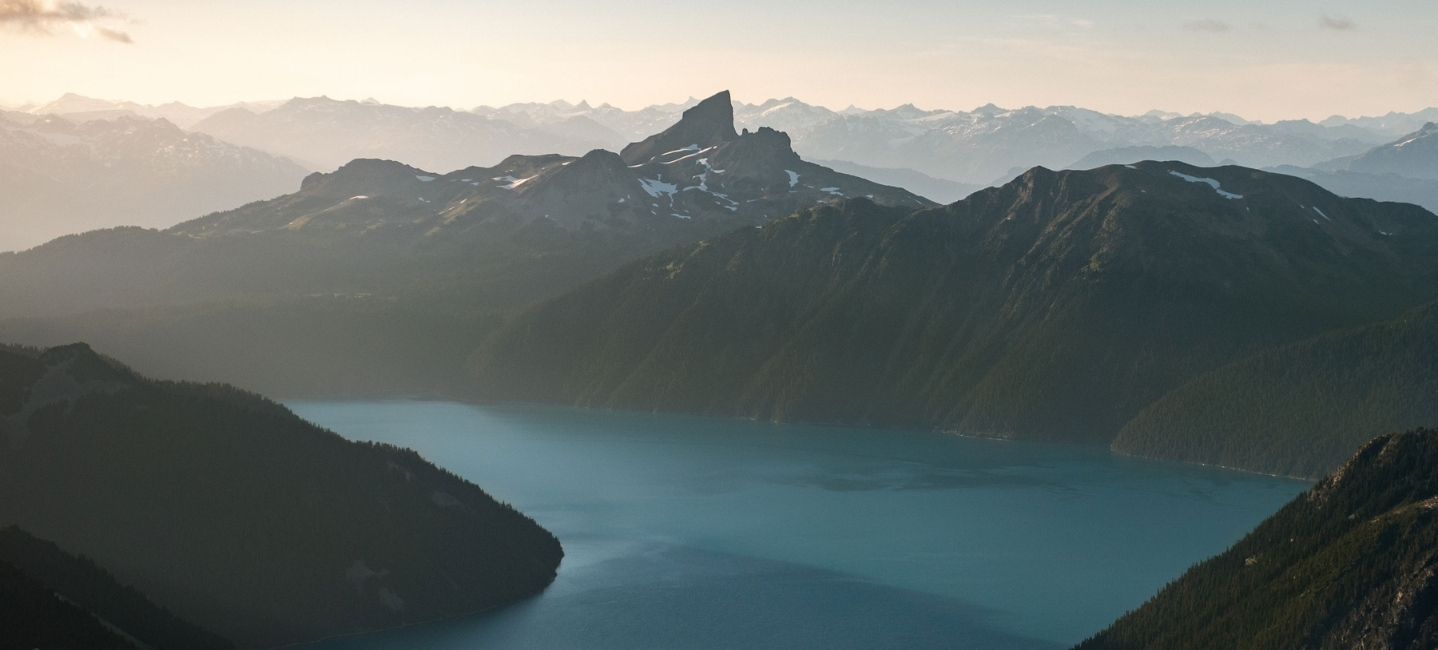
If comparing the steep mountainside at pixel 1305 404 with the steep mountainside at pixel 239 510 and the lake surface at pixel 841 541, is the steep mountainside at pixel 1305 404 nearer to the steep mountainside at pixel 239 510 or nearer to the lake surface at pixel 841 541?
the lake surface at pixel 841 541

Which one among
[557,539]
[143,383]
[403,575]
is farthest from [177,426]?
[557,539]

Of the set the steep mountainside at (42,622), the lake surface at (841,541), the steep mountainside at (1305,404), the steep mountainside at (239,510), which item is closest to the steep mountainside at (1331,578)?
the lake surface at (841,541)

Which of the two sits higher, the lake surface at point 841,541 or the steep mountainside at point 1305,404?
the steep mountainside at point 1305,404

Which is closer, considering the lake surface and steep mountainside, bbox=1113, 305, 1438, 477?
the lake surface

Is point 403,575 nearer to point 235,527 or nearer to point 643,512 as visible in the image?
point 235,527

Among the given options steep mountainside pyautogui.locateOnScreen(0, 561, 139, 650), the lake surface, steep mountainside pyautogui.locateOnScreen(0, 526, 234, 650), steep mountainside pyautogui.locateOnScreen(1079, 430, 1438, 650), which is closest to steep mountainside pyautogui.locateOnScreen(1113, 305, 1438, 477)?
the lake surface

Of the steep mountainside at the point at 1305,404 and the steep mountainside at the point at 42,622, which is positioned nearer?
the steep mountainside at the point at 42,622

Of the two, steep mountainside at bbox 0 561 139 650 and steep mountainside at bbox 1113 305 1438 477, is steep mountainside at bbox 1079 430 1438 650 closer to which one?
steep mountainside at bbox 0 561 139 650
